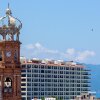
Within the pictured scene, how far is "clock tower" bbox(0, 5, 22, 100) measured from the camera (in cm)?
4072

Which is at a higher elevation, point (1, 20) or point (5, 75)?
point (1, 20)

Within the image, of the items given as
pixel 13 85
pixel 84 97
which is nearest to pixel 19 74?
pixel 13 85

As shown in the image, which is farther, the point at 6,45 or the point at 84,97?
the point at 84,97

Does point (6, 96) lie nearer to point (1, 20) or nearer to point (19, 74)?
point (19, 74)

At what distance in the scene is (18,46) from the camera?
41.2m

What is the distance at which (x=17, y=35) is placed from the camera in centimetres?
4100

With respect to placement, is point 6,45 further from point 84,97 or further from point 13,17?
point 84,97

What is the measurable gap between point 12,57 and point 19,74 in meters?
1.14

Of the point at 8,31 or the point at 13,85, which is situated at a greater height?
the point at 8,31

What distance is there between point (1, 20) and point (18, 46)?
1907 millimetres

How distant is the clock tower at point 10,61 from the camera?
134ft

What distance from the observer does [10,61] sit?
40906 mm

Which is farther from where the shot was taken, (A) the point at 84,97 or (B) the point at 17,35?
(A) the point at 84,97

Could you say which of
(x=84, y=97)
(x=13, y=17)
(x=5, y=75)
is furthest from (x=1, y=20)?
(x=84, y=97)
